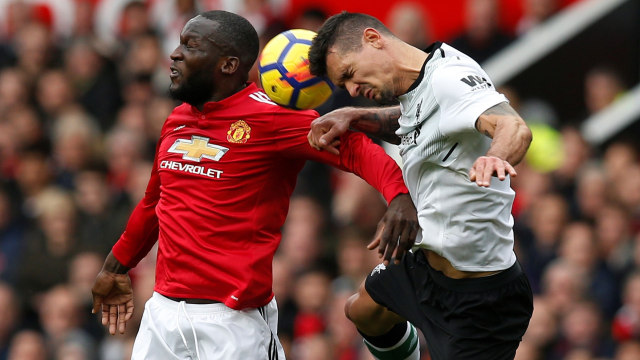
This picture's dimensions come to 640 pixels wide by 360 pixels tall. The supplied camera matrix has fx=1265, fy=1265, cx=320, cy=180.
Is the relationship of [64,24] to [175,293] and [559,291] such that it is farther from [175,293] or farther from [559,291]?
[175,293]

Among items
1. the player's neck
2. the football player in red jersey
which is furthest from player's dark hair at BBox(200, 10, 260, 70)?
the player's neck

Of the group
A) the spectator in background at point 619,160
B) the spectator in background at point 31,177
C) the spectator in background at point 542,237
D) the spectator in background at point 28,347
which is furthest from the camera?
the spectator in background at point 31,177

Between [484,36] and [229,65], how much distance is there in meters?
5.30

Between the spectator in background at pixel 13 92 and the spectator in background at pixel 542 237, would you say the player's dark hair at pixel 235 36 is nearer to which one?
the spectator in background at pixel 542 237

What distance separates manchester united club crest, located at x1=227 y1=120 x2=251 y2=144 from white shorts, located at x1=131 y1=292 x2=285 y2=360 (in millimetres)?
748

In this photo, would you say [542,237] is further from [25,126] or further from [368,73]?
[25,126]

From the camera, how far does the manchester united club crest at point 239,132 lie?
5.70 m

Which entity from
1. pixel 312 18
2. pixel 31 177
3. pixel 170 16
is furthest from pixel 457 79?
pixel 170 16

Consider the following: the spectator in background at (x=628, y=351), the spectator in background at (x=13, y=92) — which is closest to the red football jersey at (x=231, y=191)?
the spectator in background at (x=628, y=351)

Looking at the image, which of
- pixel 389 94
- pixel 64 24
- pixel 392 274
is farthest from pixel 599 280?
pixel 64 24

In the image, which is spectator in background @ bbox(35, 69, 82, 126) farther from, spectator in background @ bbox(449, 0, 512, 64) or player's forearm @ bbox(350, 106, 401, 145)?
player's forearm @ bbox(350, 106, 401, 145)

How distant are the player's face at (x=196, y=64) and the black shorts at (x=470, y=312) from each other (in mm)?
1308

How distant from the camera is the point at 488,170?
466 centimetres

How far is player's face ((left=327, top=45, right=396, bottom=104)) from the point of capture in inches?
215
